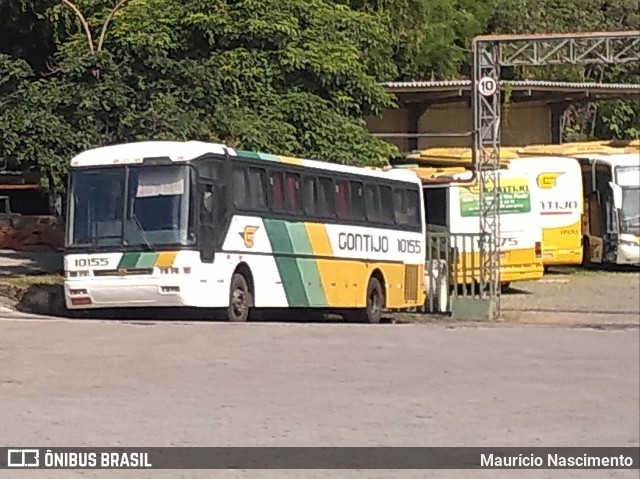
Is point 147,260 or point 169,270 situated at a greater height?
point 147,260

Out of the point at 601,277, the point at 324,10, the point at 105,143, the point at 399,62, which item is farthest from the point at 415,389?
the point at 399,62

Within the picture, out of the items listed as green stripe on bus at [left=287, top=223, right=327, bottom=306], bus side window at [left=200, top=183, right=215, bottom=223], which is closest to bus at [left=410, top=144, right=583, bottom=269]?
bus side window at [left=200, top=183, right=215, bottom=223]

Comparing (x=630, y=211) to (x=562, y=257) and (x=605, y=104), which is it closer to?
(x=562, y=257)

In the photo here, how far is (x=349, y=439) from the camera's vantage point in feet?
23.4

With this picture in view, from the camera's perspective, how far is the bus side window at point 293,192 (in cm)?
1638

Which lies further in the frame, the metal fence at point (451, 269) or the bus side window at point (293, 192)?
the bus side window at point (293, 192)

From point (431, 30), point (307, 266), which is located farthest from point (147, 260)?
point (431, 30)

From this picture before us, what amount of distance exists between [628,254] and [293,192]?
11.8 meters

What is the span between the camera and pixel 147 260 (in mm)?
15641

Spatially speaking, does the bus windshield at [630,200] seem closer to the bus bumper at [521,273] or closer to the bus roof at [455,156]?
the bus bumper at [521,273]

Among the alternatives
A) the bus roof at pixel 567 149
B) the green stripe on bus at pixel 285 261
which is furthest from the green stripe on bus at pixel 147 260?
the bus roof at pixel 567 149

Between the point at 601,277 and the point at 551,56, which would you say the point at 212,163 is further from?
the point at 601,277

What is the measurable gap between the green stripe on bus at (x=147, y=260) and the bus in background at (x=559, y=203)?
33.4 feet

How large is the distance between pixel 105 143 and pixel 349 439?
13433mm
